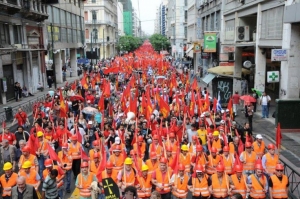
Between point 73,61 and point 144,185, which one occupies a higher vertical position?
point 73,61

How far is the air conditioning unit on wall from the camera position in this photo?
2514 cm

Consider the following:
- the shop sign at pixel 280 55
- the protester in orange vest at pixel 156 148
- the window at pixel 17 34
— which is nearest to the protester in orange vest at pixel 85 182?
the protester in orange vest at pixel 156 148

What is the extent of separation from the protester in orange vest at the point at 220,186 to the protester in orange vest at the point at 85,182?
2333mm

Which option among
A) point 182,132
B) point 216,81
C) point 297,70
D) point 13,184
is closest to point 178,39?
point 216,81

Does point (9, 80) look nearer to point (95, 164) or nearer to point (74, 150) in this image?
point (74, 150)

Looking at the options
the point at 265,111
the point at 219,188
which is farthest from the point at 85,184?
the point at 265,111

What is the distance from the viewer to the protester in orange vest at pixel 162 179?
24.0ft

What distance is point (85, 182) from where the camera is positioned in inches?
287

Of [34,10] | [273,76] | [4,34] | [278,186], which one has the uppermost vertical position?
[34,10]

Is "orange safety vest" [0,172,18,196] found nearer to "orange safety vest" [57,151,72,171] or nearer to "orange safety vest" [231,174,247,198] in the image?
"orange safety vest" [57,151,72,171]

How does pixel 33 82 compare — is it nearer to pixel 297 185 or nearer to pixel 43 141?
pixel 43 141

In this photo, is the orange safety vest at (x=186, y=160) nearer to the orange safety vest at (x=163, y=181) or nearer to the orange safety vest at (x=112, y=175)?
the orange safety vest at (x=163, y=181)

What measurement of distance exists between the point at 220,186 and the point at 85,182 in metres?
2.66

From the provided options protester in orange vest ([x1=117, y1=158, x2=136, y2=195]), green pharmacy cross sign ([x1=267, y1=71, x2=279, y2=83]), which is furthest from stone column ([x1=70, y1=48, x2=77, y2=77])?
protester in orange vest ([x1=117, y1=158, x2=136, y2=195])
